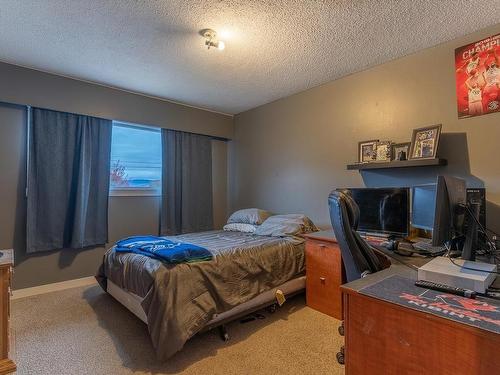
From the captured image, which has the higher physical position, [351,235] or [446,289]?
[351,235]

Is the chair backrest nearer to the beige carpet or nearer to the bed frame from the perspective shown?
the beige carpet

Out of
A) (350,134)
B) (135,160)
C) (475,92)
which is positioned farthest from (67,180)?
(475,92)

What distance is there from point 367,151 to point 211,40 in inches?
73.2

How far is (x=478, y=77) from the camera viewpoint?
2166 mm

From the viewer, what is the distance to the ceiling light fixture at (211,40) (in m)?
2.19

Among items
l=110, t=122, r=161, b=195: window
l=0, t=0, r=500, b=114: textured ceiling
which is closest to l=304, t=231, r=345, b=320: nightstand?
l=0, t=0, r=500, b=114: textured ceiling

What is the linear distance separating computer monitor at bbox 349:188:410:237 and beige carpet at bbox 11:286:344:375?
0.93 m

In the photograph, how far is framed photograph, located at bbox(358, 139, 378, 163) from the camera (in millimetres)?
2766

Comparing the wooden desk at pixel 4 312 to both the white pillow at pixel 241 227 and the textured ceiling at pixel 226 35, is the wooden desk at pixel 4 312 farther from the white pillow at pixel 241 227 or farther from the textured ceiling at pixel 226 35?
the white pillow at pixel 241 227

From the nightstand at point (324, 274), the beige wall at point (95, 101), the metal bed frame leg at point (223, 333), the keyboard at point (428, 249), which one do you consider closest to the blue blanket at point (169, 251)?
the metal bed frame leg at point (223, 333)

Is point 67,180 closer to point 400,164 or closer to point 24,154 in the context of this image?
point 24,154

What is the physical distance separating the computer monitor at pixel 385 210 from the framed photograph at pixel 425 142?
13.7 inches

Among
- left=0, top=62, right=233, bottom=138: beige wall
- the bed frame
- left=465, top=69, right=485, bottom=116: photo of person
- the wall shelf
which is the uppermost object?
left=0, top=62, right=233, bottom=138: beige wall

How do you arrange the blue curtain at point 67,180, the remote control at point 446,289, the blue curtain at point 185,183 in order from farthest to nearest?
the blue curtain at point 185,183
the blue curtain at point 67,180
the remote control at point 446,289
